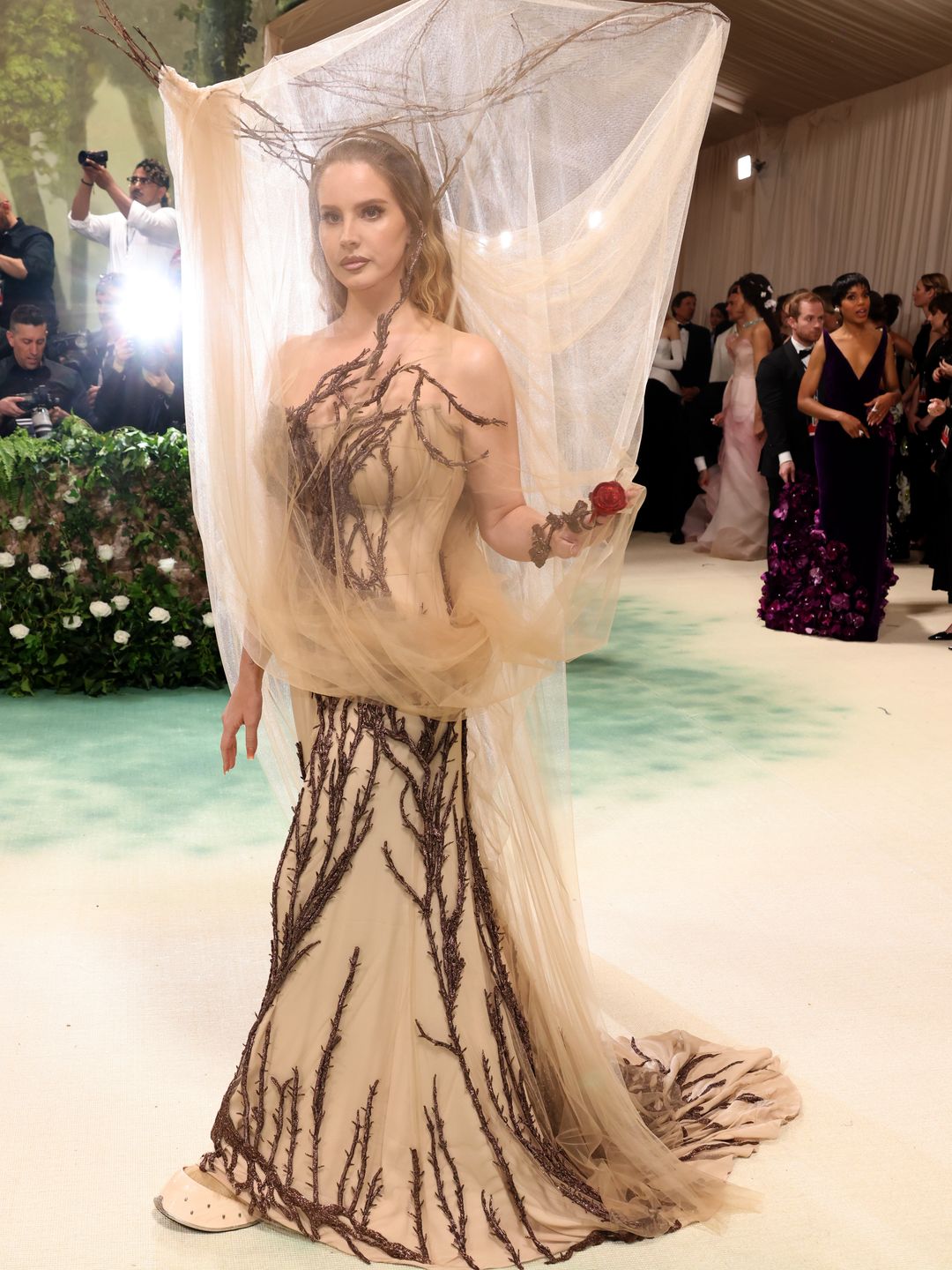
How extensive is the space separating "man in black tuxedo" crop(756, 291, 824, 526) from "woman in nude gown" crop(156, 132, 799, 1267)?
5.99 meters

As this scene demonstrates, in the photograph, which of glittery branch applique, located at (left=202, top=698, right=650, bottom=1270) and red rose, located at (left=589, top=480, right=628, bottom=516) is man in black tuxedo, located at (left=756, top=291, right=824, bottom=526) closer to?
glittery branch applique, located at (left=202, top=698, right=650, bottom=1270)

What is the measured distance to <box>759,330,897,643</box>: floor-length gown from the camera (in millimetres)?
7090

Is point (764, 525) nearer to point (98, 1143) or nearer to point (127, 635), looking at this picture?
point (127, 635)

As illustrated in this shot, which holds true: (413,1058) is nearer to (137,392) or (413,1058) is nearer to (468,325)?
(468,325)

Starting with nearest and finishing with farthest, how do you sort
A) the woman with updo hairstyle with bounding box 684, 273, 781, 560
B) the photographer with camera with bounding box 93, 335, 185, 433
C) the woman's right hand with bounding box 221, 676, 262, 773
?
1. the woman's right hand with bounding box 221, 676, 262, 773
2. the photographer with camera with bounding box 93, 335, 185, 433
3. the woman with updo hairstyle with bounding box 684, 273, 781, 560

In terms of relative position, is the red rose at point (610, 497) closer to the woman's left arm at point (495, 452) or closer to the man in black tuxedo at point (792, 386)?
the woman's left arm at point (495, 452)

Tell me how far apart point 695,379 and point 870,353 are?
15.9 ft

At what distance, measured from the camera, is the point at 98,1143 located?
266 centimetres

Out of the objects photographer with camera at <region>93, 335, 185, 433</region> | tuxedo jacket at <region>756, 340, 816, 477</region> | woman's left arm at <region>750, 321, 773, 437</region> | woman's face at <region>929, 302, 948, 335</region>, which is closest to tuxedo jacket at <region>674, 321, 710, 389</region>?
woman's left arm at <region>750, 321, 773, 437</region>

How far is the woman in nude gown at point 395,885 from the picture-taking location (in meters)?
2.24

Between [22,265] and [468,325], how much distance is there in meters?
6.70

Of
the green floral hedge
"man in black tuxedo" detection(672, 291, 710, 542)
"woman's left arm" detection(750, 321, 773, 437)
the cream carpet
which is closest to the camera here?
the cream carpet

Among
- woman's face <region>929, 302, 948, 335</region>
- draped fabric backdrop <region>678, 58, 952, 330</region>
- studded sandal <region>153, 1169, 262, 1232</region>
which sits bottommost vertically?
studded sandal <region>153, 1169, 262, 1232</region>

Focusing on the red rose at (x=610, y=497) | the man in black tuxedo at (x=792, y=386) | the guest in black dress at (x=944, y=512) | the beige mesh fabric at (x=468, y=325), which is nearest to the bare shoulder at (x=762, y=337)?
the man in black tuxedo at (x=792, y=386)
